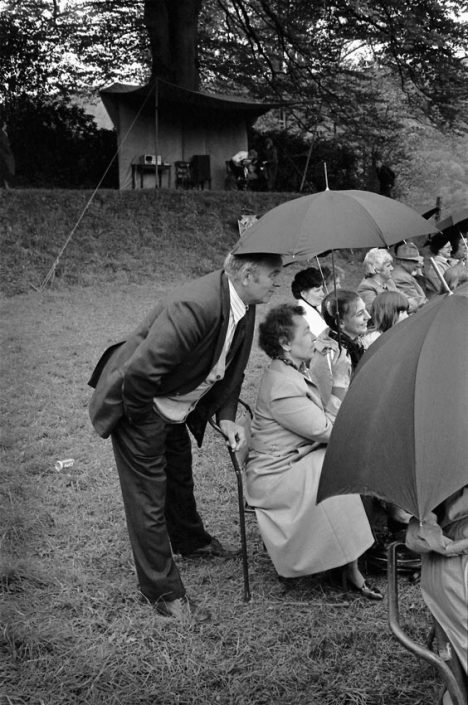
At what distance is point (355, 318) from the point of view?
14.6 ft

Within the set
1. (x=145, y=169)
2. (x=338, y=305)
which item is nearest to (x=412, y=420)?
(x=338, y=305)

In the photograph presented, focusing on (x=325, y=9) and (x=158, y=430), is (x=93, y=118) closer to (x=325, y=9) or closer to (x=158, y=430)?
(x=325, y=9)

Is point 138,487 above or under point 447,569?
under

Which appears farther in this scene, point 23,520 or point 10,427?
point 10,427

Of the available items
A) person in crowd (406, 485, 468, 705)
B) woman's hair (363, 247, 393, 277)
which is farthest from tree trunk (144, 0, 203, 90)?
person in crowd (406, 485, 468, 705)

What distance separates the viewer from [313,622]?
11.1ft

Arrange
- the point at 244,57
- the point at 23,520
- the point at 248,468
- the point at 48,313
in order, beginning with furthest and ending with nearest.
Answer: the point at 244,57 < the point at 48,313 < the point at 23,520 < the point at 248,468

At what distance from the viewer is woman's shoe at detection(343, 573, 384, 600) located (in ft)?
11.8

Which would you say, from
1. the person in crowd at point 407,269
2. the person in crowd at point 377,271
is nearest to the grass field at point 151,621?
the person in crowd at point 377,271

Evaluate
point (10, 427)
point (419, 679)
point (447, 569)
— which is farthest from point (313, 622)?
point (10, 427)

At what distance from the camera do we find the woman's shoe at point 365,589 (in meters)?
3.60

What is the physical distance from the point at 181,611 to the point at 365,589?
0.90m

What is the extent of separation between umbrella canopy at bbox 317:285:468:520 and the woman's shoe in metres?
1.70

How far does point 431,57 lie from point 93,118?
26.1 ft
